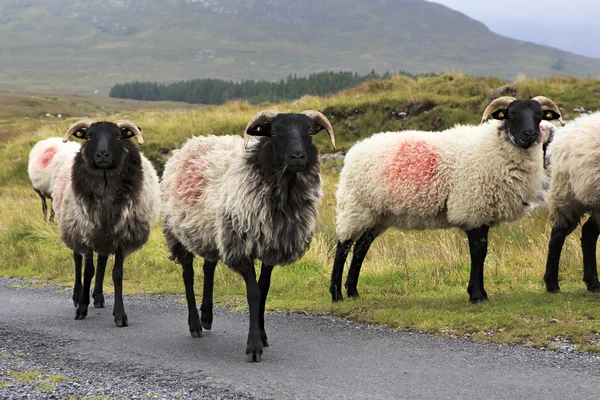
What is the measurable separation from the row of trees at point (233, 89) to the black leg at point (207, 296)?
209 ft

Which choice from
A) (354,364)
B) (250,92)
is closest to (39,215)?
(354,364)

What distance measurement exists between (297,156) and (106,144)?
3.89 metres

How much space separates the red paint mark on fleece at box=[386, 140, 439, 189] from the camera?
10.5 meters

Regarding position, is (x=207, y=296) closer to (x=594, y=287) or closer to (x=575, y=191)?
(x=575, y=191)

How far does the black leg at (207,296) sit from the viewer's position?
931 centimetres

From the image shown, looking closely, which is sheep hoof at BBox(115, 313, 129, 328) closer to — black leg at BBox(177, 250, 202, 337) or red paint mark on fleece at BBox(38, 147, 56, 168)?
black leg at BBox(177, 250, 202, 337)

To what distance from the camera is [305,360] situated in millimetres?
7797

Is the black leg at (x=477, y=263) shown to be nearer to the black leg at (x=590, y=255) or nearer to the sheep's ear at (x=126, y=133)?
the black leg at (x=590, y=255)

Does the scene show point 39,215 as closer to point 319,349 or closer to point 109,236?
point 109,236

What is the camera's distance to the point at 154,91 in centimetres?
16300

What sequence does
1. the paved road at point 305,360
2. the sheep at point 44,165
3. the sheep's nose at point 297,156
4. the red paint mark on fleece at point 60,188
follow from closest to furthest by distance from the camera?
the paved road at point 305,360 < the sheep's nose at point 297,156 < the red paint mark on fleece at point 60,188 < the sheep at point 44,165

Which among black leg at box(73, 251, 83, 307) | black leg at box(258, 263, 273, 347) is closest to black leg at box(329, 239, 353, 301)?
black leg at box(258, 263, 273, 347)

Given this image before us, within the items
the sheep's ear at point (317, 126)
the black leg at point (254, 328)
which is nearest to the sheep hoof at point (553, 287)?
the sheep's ear at point (317, 126)

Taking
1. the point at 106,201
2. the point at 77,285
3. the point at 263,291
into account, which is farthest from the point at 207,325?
the point at 77,285
